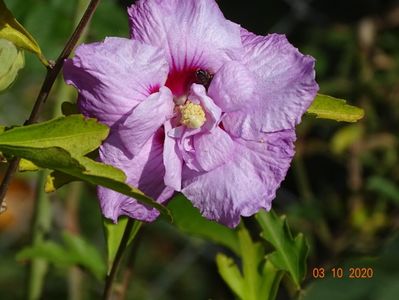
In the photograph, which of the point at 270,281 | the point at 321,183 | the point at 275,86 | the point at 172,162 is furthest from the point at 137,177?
the point at 321,183

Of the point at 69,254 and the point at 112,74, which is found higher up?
the point at 112,74

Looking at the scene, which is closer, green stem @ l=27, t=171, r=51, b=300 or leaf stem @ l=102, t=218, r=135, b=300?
leaf stem @ l=102, t=218, r=135, b=300

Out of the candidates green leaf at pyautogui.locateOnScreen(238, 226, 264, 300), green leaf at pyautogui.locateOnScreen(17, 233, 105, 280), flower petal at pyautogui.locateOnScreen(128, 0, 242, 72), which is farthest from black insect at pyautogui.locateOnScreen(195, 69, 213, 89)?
green leaf at pyautogui.locateOnScreen(17, 233, 105, 280)

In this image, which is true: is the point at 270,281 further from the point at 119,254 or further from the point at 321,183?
the point at 321,183

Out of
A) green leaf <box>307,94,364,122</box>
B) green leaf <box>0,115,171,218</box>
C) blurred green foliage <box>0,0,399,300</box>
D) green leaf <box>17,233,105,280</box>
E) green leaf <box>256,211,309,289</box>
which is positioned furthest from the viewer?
blurred green foliage <box>0,0,399,300</box>

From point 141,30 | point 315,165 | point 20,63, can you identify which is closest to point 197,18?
point 141,30

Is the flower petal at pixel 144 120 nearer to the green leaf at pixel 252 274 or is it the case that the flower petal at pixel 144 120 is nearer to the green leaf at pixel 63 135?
the green leaf at pixel 63 135

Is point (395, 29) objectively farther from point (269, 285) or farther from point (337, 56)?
point (269, 285)

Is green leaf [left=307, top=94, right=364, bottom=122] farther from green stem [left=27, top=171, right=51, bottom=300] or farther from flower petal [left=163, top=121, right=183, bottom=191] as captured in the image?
green stem [left=27, top=171, right=51, bottom=300]
